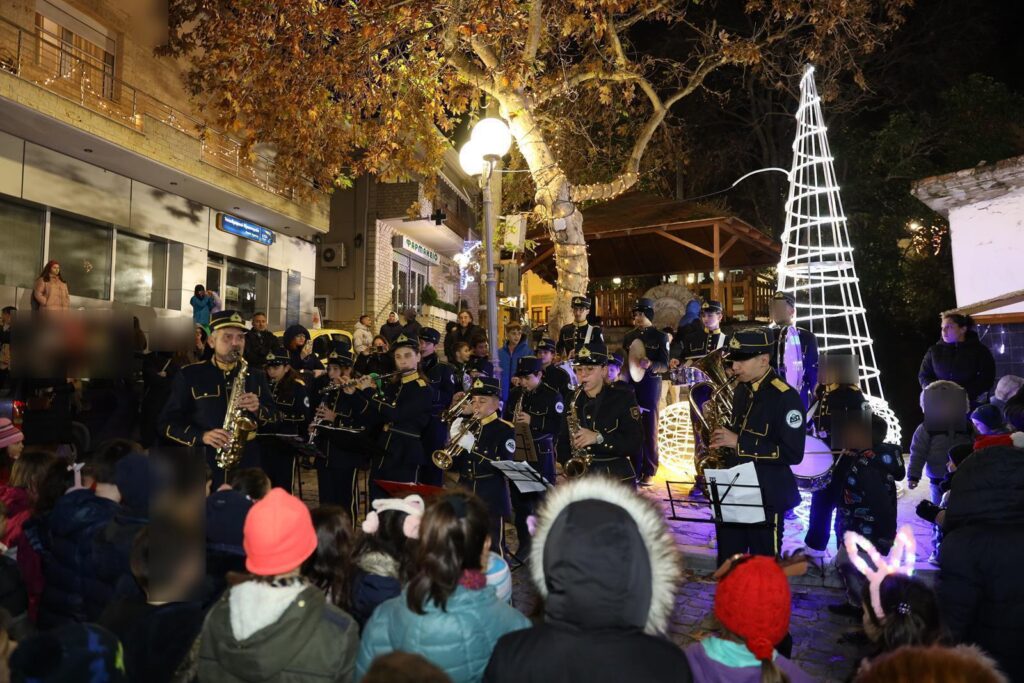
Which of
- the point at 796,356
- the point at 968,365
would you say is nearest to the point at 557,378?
the point at 796,356

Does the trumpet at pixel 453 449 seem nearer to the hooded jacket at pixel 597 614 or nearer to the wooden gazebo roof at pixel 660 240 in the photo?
the hooded jacket at pixel 597 614

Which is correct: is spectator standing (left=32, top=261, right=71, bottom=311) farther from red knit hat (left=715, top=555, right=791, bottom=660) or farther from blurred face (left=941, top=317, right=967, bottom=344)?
blurred face (left=941, top=317, right=967, bottom=344)

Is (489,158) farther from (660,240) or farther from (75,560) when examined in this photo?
(660,240)

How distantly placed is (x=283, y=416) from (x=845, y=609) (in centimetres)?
617

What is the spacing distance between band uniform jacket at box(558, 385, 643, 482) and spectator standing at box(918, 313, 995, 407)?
450 cm

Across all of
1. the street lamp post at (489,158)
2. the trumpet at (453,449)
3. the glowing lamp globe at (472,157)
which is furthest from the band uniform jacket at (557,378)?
the glowing lamp globe at (472,157)

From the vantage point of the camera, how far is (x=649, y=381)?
10.3m

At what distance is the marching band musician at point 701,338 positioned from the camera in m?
9.07

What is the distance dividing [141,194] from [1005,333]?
693 inches

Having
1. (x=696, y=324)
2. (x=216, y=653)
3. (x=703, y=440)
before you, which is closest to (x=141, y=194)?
(x=696, y=324)

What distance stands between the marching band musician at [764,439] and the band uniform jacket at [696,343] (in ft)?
11.1

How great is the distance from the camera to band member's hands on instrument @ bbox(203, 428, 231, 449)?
5785 millimetres

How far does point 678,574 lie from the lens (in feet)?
7.81

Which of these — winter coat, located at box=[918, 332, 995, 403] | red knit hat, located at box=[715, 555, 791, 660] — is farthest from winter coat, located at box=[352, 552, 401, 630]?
winter coat, located at box=[918, 332, 995, 403]
